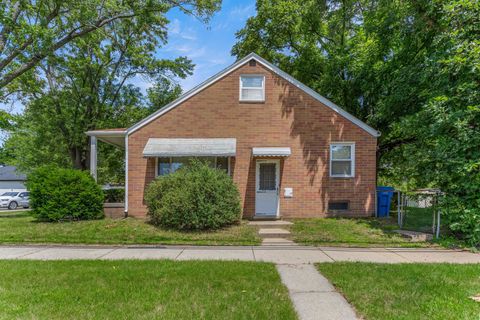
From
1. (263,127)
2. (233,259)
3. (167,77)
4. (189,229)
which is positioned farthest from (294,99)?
(167,77)

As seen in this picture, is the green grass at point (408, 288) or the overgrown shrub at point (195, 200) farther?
the overgrown shrub at point (195, 200)

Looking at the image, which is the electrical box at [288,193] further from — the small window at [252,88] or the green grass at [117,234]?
the small window at [252,88]

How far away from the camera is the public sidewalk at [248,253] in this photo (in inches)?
247

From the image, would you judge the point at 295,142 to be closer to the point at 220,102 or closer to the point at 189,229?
the point at 220,102

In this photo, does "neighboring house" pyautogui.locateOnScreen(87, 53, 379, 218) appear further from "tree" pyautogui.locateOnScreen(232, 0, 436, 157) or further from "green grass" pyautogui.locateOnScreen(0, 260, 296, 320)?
"green grass" pyautogui.locateOnScreen(0, 260, 296, 320)

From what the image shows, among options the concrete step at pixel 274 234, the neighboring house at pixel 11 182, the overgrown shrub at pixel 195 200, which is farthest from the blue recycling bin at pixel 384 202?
the neighboring house at pixel 11 182

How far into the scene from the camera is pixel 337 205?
36.6ft

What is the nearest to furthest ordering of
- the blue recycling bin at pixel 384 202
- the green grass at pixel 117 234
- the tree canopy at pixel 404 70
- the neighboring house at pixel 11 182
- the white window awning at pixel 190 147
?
1. the tree canopy at pixel 404 70
2. the green grass at pixel 117 234
3. the white window awning at pixel 190 147
4. the blue recycling bin at pixel 384 202
5. the neighboring house at pixel 11 182

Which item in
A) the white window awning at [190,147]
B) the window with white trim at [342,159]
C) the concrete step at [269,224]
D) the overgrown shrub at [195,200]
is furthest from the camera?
the window with white trim at [342,159]

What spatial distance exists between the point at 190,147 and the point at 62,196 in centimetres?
513

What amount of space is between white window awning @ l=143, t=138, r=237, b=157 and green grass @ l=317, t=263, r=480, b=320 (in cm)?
598

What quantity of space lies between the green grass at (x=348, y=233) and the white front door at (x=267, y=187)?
1158 mm

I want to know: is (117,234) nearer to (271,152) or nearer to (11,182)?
(271,152)

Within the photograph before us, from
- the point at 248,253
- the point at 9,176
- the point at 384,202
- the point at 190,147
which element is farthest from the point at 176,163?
the point at 9,176
